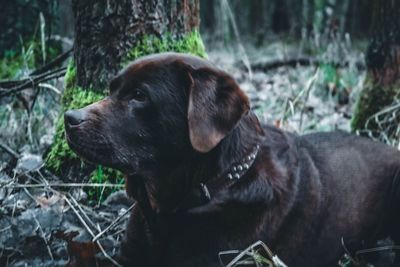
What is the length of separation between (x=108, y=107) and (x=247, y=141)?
70cm

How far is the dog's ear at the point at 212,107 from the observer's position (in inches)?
125

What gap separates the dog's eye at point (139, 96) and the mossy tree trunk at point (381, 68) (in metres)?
2.88

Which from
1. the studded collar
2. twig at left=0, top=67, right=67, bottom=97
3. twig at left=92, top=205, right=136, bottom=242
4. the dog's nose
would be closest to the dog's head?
the dog's nose

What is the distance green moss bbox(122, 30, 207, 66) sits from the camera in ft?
14.2

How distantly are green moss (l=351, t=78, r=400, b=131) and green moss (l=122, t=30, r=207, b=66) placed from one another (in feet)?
6.58

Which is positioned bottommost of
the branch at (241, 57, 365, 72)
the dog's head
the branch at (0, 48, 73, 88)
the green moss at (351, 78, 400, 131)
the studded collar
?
the branch at (241, 57, 365, 72)

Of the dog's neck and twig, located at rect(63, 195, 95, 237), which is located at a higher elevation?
the dog's neck

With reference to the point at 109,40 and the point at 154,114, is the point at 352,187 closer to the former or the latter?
the point at 154,114

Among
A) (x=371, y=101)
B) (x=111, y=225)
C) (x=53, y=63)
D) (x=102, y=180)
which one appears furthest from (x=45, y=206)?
(x=371, y=101)

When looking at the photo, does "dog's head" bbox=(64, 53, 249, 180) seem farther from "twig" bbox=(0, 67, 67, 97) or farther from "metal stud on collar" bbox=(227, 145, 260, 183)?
"twig" bbox=(0, 67, 67, 97)

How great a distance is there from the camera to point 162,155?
3371 millimetres

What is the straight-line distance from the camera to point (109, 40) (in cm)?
432

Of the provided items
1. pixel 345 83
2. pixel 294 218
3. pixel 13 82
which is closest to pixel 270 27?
pixel 345 83

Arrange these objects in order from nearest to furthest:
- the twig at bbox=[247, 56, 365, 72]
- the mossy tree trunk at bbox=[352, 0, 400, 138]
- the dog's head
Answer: the dog's head → the mossy tree trunk at bbox=[352, 0, 400, 138] → the twig at bbox=[247, 56, 365, 72]
